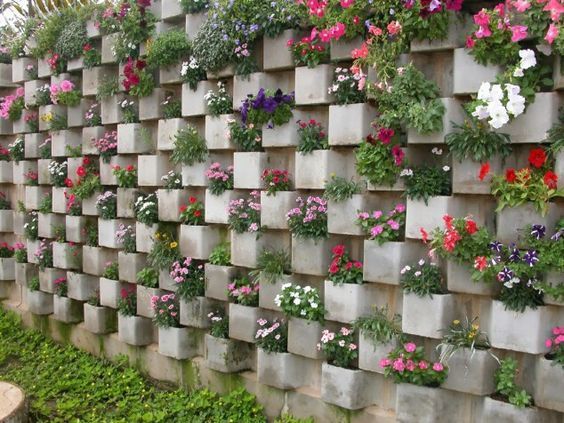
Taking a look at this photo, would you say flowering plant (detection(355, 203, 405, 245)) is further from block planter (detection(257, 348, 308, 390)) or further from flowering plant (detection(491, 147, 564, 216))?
block planter (detection(257, 348, 308, 390))

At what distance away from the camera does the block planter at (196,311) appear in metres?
4.79

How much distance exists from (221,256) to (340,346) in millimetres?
1159

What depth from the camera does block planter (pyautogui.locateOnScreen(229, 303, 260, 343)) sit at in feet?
14.5

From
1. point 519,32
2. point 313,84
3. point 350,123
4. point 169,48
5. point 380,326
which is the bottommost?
point 380,326

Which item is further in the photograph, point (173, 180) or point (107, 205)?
point (107, 205)

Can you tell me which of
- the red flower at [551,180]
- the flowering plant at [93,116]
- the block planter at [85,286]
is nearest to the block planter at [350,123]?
the red flower at [551,180]

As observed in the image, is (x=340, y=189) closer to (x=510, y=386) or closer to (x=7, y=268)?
(x=510, y=386)

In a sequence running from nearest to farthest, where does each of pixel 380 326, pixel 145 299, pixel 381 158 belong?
pixel 381 158, pixel 380 326, pixel 145 299

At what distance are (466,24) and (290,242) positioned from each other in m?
1.73

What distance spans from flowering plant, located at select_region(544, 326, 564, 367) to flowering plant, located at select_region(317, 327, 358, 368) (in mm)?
1140

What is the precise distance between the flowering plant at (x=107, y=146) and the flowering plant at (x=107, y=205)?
0.30 meters

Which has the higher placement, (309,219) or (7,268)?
(309,219)

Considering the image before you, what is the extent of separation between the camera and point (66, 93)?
593 centimetres

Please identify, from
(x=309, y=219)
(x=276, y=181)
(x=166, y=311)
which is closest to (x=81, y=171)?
(x=166, y=311)
